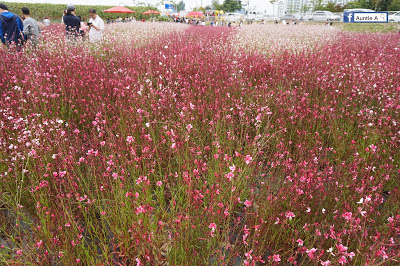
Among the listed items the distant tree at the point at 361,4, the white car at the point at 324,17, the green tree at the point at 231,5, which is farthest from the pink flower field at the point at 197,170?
the green tree at the point at 231,5

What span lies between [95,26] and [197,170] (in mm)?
7694

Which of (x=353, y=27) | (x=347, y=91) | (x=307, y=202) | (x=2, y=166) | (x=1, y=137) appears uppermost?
(x=353, y=27)

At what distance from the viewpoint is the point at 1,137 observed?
2586mm

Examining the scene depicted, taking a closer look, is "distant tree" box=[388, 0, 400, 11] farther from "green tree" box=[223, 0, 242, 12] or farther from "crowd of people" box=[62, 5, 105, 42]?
"green tree" box=[223, 0, 242, 12]

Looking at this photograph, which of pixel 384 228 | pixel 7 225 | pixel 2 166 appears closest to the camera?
pixel 384 228

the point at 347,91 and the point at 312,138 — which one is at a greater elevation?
the point at 347,91

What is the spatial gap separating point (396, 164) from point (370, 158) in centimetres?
31

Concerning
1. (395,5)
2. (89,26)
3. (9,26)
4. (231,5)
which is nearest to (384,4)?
(395,5)

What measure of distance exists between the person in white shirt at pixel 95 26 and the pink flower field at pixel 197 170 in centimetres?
206

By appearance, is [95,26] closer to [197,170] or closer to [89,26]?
[89,26]

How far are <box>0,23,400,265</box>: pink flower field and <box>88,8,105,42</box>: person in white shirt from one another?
2.06m

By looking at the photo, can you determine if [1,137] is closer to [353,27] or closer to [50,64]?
[50,64]

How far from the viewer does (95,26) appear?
7.75 m

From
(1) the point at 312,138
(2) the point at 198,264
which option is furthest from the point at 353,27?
(2) the point at 198,264
